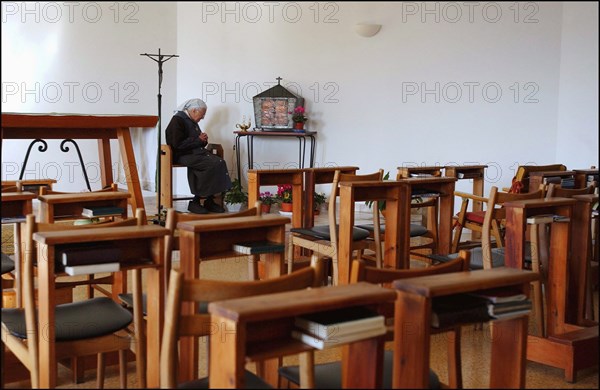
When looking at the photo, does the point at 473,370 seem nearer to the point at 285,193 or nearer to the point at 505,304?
the point at 505,304

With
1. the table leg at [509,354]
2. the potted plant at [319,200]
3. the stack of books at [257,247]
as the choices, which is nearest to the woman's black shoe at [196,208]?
the potted plant at [319,200]

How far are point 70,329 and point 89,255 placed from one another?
40 cm

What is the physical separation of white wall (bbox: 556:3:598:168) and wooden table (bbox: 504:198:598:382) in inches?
177

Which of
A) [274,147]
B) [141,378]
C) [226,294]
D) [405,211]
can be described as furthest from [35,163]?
[226,294]

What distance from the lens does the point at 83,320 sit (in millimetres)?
2951

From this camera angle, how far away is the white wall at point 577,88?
7840 millimetres

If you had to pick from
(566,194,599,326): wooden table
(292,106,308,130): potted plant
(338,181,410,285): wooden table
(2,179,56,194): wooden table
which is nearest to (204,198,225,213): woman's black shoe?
(292,106,308,130): potted plant

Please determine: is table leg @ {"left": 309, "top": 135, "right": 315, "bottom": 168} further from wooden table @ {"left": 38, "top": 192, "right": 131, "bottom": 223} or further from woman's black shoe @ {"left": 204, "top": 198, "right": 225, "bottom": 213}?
wooden table @ {"left": 38, "top": 192, "right": 131, "bottom": 223}

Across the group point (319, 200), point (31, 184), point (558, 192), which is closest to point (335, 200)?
point (558, 192)

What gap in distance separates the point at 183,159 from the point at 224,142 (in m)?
1.32

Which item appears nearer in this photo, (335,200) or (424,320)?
(424,320)

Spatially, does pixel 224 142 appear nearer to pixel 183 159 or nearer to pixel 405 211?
pixel 183 159

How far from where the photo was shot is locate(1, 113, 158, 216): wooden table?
5.58 metres

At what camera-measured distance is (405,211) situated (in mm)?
4469
